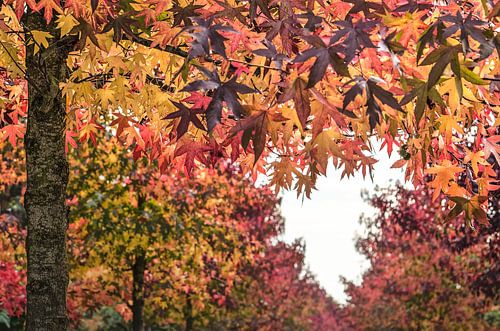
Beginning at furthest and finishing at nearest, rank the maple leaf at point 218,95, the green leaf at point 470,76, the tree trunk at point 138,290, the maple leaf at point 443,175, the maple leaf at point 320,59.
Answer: the tree trunk at point 138,290, the maple leaf at point 443,175, the green leaf at point 470,76, the maple leaf at point 218,95, the maple leaf at point 320,59

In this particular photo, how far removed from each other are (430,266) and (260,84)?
22922 mm

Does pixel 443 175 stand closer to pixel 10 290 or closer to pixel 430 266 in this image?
pixel 10 290

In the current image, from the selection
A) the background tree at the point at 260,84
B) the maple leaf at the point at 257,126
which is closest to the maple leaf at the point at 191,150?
the background tree at the point at 260,84

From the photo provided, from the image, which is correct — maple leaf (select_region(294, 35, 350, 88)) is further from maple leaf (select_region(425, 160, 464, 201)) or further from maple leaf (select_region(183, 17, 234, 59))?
maple leaf (select_region(425, 160, 464, 201))

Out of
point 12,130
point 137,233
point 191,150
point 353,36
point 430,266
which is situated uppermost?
point 430,266

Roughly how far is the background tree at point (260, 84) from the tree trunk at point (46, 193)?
1cm

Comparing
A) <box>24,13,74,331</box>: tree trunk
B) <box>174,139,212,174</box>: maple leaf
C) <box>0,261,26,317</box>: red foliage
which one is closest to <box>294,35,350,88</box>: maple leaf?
<box>174,139,212,174</box>: maple leaf

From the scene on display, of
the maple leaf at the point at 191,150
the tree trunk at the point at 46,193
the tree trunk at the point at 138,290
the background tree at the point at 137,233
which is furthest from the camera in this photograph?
the tree trunk at the point at 138,290

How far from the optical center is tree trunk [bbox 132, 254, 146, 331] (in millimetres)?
15379

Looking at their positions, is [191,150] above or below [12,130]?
below

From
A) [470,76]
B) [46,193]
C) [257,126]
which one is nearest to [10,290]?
[46,193]

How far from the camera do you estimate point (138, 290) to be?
15500mm

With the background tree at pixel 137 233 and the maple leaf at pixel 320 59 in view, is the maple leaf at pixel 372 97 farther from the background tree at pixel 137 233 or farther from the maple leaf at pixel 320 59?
the background tree at pixel 137 233

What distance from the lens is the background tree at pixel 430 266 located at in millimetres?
15727
